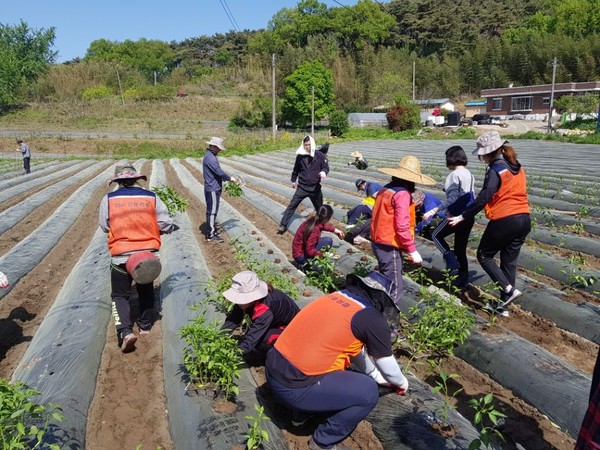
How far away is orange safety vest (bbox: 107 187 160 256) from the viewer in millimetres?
4062

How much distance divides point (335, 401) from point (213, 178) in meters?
5.49

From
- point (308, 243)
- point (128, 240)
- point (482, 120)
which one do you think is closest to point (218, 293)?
point (128, 240)

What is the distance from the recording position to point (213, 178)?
302 inches

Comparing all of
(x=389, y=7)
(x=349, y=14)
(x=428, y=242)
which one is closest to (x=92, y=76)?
(x=349, y=14)

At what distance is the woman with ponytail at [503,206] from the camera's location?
4.33 metres

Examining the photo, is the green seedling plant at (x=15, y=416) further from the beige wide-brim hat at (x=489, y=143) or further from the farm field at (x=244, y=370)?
the beige wide-brim hat at (x=489, y=143)

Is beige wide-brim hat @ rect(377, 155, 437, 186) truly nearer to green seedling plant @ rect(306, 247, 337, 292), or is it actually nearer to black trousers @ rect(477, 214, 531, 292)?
black trousers @ rect(477, 214, 531, 292)

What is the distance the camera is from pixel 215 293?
496cm

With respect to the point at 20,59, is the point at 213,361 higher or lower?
lower

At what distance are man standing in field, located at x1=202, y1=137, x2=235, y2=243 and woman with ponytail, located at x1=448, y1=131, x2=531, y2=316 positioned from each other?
14.0 feet

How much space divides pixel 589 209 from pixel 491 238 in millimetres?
4656

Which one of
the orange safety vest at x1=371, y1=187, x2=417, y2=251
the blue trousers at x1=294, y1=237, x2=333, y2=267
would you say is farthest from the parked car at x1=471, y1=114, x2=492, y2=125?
the orange safety vest at x1=371, y1=187, x2=417, y2=251

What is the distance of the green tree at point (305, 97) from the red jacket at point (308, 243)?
45747 mm

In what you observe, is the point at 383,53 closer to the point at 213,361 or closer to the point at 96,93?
the point at 96,93
